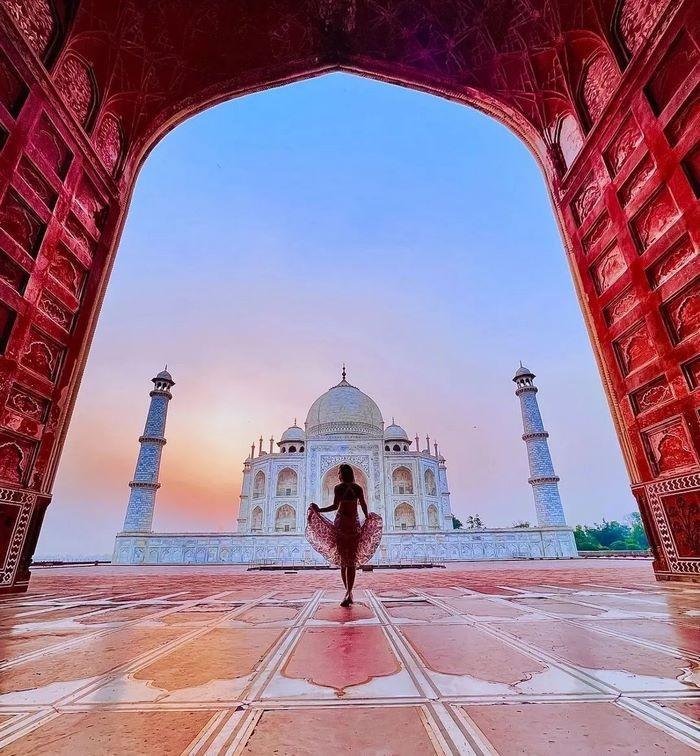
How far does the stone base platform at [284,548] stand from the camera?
1612 cm

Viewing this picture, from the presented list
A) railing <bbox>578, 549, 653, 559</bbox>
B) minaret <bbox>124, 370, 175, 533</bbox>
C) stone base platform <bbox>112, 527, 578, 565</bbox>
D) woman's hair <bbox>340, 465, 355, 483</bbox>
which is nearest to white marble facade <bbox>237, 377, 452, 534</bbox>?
stone base platform <bbox>112, 527, 578, 565</bbox>

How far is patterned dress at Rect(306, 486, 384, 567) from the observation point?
3059 mm

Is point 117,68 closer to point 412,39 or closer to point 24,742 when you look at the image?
point 412,39

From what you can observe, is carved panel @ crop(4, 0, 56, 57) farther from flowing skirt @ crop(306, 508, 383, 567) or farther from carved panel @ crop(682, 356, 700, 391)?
carved panel @ crop(682, 356, 700, 391)


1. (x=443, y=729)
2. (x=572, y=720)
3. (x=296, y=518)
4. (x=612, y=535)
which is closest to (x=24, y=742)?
(x=443, y=729)

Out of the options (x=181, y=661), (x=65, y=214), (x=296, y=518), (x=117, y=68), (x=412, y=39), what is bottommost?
(x=181, y=661)

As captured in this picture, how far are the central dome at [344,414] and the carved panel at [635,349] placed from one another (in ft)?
66.2

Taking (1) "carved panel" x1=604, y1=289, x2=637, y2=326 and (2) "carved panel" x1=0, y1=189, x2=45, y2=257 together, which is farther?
(1) "carved panel" x1=604, y1=289, x2=637, y2=326

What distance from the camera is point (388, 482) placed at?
72.9 ft

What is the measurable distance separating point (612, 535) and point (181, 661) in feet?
117

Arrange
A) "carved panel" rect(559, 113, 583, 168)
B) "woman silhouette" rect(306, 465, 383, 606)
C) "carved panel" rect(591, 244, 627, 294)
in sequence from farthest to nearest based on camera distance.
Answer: "carved panel" rect(559, 113, 583, 168) < "carved panel" rect(591, 244, 627, 294) < "woman silhouette" rect(306, 465, 383, 606)

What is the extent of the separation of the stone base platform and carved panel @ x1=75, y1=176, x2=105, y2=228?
47.0ft

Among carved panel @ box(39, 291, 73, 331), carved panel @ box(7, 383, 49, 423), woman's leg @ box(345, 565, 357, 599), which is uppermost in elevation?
carved panel @ box(39, 291, 73, 331)

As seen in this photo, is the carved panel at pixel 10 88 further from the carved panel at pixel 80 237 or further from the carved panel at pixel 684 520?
the carved panel at pixel 684 520
